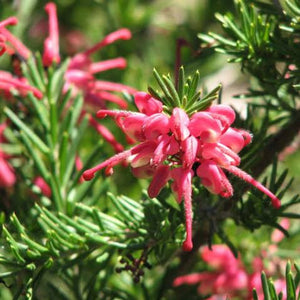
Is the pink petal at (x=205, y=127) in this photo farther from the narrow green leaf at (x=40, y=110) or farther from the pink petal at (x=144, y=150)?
the narrow green leaf at (x=40, y=110)

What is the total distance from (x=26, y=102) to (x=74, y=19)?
2.87 ft

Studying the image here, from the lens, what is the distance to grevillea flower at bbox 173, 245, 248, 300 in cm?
106

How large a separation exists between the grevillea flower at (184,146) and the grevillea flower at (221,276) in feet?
1.21

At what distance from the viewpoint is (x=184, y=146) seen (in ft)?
2.24

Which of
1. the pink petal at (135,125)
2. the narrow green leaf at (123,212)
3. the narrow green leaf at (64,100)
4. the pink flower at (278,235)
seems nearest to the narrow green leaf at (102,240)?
the narrow green leaf at (123,212)

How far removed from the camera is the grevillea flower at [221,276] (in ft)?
3.49

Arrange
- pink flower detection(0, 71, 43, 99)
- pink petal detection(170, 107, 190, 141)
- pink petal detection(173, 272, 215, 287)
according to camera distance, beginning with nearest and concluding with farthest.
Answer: pink petal detection(170, 107, 190, 141)
pink flower detection(0, 71, 43, 99)
pink petal detection(173, 272, 215, 287)

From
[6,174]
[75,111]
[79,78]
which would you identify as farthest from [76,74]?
[6,174]

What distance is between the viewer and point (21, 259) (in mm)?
754

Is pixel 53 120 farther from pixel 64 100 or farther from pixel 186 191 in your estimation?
pixel 186 191

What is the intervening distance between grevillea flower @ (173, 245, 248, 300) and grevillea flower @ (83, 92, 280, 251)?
37cm

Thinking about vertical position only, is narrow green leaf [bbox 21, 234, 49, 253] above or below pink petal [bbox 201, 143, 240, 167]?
below

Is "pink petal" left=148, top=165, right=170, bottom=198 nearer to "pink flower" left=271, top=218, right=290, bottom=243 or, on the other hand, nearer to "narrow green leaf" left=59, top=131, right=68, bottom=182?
"narrow green leaf" left=59, top=131, right=68, bottom=182

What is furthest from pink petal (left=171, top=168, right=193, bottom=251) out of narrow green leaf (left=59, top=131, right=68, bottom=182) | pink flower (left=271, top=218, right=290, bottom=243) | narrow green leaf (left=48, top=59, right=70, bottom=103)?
pink flower (left=271, top=218, right=290, bottom=243)
